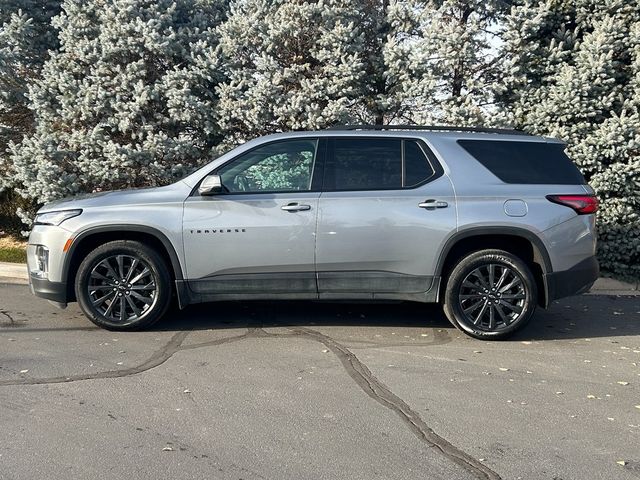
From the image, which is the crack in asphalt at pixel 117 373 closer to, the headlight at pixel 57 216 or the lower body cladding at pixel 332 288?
the lower body cladding at pixel 332 288

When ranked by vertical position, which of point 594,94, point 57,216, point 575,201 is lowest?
point 575,201

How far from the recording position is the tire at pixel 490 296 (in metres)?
6.06

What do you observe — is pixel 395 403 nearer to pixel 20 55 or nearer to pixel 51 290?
pixel 51 290

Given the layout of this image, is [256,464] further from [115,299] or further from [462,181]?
[462,181]

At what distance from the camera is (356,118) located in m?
9.88

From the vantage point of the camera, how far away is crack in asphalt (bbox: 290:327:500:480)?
3.61 m

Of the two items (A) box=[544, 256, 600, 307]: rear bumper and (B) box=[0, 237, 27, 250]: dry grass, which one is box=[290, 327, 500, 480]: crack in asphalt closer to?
(A) box=[544, 256, 600, 307]: rear bumper

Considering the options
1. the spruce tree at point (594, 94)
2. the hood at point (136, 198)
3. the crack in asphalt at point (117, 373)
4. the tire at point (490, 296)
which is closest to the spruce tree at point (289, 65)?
the spruce tree at point (594, 94)

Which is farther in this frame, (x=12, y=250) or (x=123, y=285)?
(x=12, y=250)

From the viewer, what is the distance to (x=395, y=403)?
14.7 ft

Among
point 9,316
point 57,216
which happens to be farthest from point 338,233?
point 9,316

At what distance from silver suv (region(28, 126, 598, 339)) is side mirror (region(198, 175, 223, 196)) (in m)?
0.01

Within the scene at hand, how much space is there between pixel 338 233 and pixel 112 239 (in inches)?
81.5

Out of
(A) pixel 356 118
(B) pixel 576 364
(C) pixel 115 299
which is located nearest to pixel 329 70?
(A) pixel 356 118
